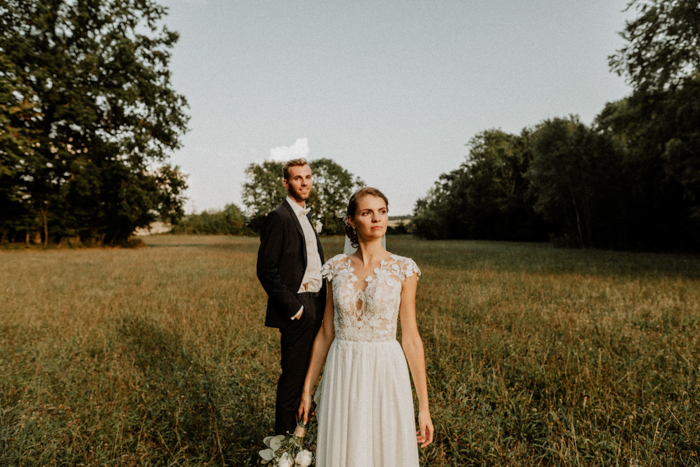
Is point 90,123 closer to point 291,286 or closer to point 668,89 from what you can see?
point 291,286

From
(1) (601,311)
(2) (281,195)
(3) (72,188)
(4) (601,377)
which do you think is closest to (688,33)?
(1) (601,311)

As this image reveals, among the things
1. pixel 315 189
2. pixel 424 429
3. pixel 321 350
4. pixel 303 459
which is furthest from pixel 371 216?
pixel 315 189

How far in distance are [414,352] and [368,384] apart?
0.34m

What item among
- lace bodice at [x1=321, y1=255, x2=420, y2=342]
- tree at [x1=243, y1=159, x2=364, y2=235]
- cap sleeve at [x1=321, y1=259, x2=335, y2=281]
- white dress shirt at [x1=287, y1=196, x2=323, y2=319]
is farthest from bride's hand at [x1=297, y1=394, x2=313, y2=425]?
tree at [x1=243, y1=159, x2=364, y2=235]

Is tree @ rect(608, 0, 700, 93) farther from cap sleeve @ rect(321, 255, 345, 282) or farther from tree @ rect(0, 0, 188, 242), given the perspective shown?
tree @ rect(0, 0, 188, 242)

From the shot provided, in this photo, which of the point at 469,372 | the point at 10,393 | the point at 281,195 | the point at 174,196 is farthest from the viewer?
the point at 281,195

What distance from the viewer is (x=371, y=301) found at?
2170 mm

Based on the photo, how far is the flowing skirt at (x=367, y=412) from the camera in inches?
82.7

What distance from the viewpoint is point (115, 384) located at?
4.50 m

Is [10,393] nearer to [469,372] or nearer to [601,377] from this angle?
[469,372]

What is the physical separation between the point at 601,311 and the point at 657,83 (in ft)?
55.5

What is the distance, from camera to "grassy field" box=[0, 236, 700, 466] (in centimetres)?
327

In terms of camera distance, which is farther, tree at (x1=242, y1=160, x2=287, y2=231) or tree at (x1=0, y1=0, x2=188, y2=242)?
tree at (x1=242, y1=160, x2=287, y2=231)

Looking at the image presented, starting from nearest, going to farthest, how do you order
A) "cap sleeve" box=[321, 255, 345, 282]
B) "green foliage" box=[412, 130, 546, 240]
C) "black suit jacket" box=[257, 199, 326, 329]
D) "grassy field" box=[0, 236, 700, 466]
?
"cap sleeve" box=[321, 255, 345, 282] < "black suit jacket" box=[257, 199, 326, 329] < "grassy field" box=[0, 236, 700, 466] < "green foliage" box=[412, 130, 546, 240]
